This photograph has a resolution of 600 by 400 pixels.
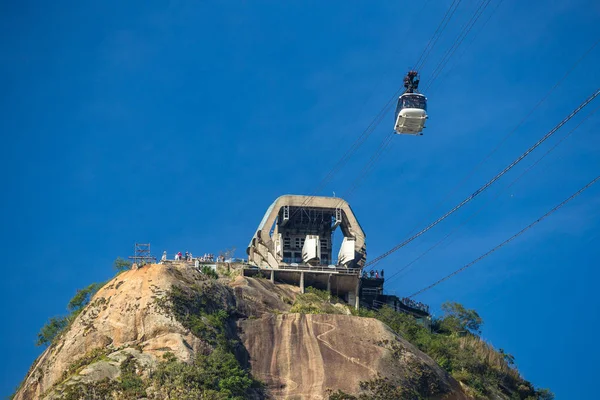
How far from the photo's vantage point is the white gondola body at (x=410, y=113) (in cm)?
8275

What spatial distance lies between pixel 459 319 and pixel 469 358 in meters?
15.8

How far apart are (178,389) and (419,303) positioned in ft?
159

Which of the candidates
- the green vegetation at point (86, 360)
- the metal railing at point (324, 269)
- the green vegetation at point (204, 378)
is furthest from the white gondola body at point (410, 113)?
the metal railing at point (324, 269)

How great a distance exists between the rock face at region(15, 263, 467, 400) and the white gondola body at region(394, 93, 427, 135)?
22.9m

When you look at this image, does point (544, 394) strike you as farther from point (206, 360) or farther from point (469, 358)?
point (206, 360)

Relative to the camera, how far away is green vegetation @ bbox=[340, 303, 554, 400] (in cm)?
10575

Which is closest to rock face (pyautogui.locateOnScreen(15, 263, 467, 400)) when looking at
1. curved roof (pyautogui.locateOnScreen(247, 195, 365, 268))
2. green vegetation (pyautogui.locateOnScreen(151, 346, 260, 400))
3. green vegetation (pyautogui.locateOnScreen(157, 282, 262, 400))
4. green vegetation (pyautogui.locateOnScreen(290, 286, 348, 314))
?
green vegetation (pyautogui.locateOnScreen(157, 282, 262, 400))

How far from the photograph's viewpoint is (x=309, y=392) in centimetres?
9138

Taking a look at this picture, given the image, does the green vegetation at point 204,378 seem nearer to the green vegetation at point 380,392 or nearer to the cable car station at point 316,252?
the green vegetation at point 380,392

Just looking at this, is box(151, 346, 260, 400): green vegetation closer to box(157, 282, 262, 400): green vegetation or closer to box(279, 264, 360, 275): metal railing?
box(157, 282, 262, 400): green vegetation

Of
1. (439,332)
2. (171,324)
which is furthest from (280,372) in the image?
(439,332)

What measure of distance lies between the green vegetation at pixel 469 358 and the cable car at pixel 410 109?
30.8 metres

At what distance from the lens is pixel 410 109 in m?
82.7

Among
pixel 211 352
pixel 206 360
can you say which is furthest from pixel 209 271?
pixel 206 360
